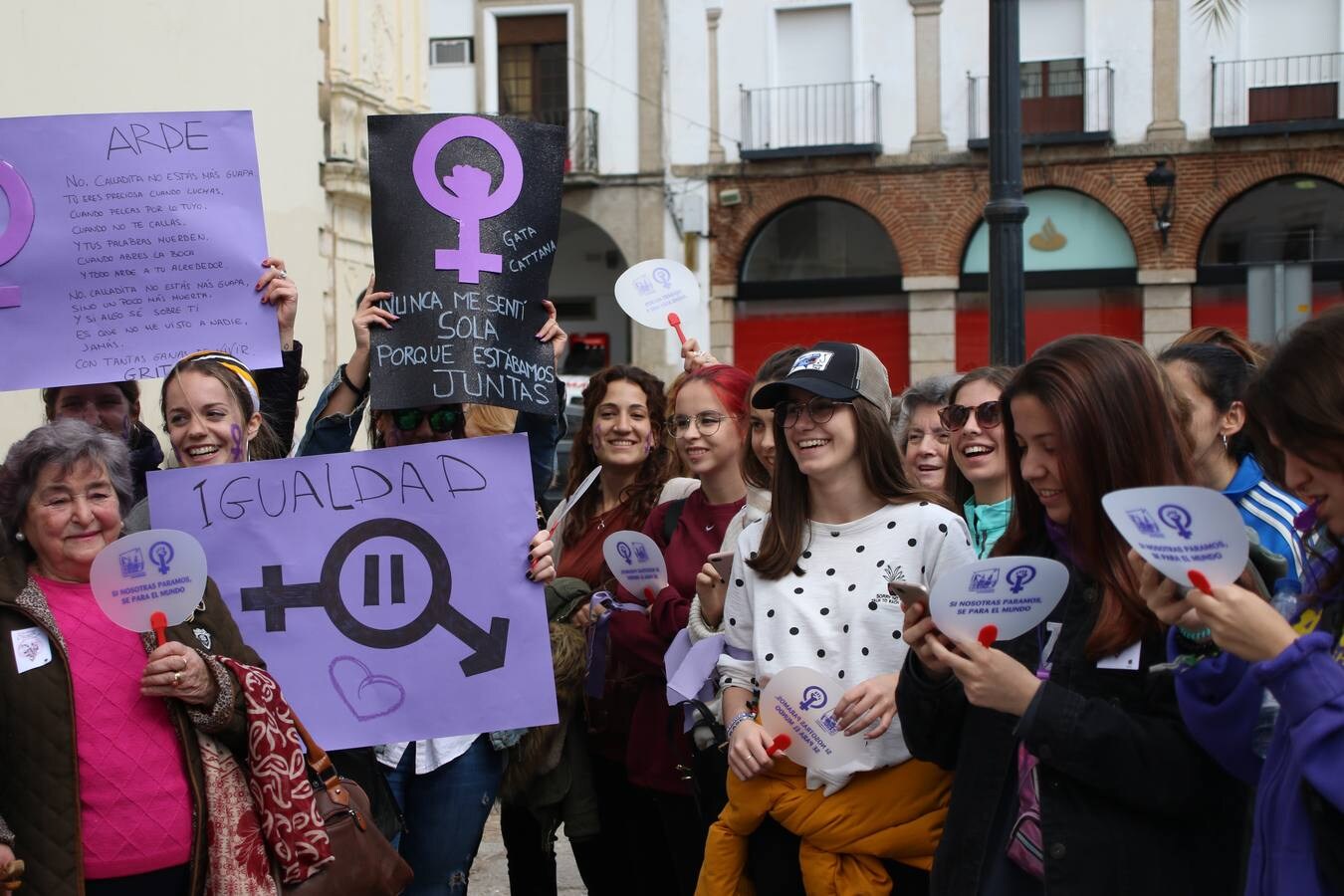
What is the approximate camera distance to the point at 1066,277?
75.8 ft

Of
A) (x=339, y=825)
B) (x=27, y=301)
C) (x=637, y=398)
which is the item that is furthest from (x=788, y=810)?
(x=27, y=301)

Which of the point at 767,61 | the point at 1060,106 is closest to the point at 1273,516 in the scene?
the point at 1060,106

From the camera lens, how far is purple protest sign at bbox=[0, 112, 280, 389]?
3.99 metres

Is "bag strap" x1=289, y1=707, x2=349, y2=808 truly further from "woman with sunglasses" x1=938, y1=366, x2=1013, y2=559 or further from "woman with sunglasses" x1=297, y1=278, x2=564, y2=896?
"woman with sunglasses" x1=938, y1=366, x2=1013, y2=559

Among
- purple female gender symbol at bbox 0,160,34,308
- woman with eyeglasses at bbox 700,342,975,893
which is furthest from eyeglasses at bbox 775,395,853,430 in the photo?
purple female gender symbol at bbox 0,160,34,308

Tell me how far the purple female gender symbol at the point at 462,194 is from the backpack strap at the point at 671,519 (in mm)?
892

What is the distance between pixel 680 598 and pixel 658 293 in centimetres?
137

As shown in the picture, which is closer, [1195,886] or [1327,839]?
[1327,839]

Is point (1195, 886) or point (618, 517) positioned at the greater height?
point (618, 517)

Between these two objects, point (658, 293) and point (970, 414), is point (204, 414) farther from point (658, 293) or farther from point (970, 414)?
point (970, 414)

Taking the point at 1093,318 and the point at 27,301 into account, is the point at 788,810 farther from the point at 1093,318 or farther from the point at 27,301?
the point at 1093,318

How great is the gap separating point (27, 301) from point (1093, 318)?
67.9 feet

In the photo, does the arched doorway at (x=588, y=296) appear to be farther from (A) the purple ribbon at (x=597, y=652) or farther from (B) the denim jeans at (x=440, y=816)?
(B) the denim jeans at (x=440, y=816)

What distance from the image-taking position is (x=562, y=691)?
14.2ft
